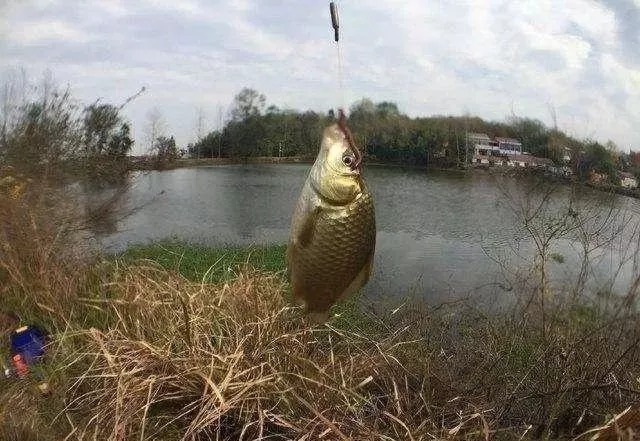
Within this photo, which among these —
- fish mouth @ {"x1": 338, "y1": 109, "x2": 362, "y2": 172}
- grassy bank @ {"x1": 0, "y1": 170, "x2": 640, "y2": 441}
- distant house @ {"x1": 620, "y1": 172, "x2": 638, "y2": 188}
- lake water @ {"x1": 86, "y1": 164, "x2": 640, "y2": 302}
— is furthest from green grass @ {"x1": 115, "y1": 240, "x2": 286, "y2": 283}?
fish mouth @ {"x1": 338, "y1": 109, "x2": 362, "y2": 172}

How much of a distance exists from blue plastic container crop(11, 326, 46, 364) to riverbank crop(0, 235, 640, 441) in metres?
0.11

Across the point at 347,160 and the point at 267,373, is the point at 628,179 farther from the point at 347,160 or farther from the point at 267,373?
the point at 347,160

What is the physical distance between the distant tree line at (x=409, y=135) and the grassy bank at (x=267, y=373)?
4.99 feet

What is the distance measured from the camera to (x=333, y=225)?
1.66 metres

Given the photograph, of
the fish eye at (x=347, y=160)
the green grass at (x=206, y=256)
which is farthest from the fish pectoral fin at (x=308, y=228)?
the green grass at (x=206, y=256)

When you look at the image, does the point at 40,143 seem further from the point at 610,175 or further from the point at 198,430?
the point at 610,175

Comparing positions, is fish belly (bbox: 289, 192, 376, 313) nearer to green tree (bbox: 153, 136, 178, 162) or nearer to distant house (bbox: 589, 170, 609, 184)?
distant house (bbox: 589, 170, 609, 184)

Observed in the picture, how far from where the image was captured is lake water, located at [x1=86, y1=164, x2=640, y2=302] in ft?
31.8

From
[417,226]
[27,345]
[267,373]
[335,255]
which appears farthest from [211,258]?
[335,255]

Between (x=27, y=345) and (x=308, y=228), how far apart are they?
378 centimetres

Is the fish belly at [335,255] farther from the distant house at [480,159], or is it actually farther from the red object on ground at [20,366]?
the distant house at [480,159]

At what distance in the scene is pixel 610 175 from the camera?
8438 mm

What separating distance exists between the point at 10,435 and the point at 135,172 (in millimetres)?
10887

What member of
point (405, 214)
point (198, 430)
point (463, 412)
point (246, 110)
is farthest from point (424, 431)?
point (246, 110)
